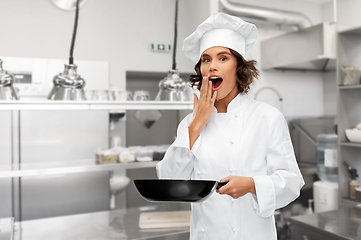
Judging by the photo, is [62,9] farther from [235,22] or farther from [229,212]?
[229,212]

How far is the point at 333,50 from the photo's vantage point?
2.89 metres

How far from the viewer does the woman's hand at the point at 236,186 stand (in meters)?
0.93

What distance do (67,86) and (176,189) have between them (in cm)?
91

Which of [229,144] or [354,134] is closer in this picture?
[229,144]

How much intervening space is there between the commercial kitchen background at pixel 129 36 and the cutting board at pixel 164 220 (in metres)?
0.78

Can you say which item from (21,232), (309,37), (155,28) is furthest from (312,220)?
(155,28)

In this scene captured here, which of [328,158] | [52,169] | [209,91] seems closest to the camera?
[209,91]

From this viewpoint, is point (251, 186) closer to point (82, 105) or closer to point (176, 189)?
point (176, 189)

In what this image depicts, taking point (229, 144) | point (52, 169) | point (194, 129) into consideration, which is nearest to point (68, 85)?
point (52, 169)

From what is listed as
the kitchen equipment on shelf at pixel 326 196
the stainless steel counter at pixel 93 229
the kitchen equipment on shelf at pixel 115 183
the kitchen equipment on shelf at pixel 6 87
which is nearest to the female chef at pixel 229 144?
the stainless steel counter at pixel 93 229

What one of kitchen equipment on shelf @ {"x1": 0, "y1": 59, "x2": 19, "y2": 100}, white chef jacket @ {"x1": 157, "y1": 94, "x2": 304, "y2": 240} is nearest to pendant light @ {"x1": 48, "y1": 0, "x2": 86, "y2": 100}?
kitchen equipment on shelf @ {"x1": 0, "y1": 59, "x2": 19, "y2": 100}

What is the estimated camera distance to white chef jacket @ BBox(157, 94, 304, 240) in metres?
1.07

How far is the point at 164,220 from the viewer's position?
6.00ft

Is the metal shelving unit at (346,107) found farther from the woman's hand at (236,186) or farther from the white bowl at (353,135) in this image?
the woman's hand at (236,186)
